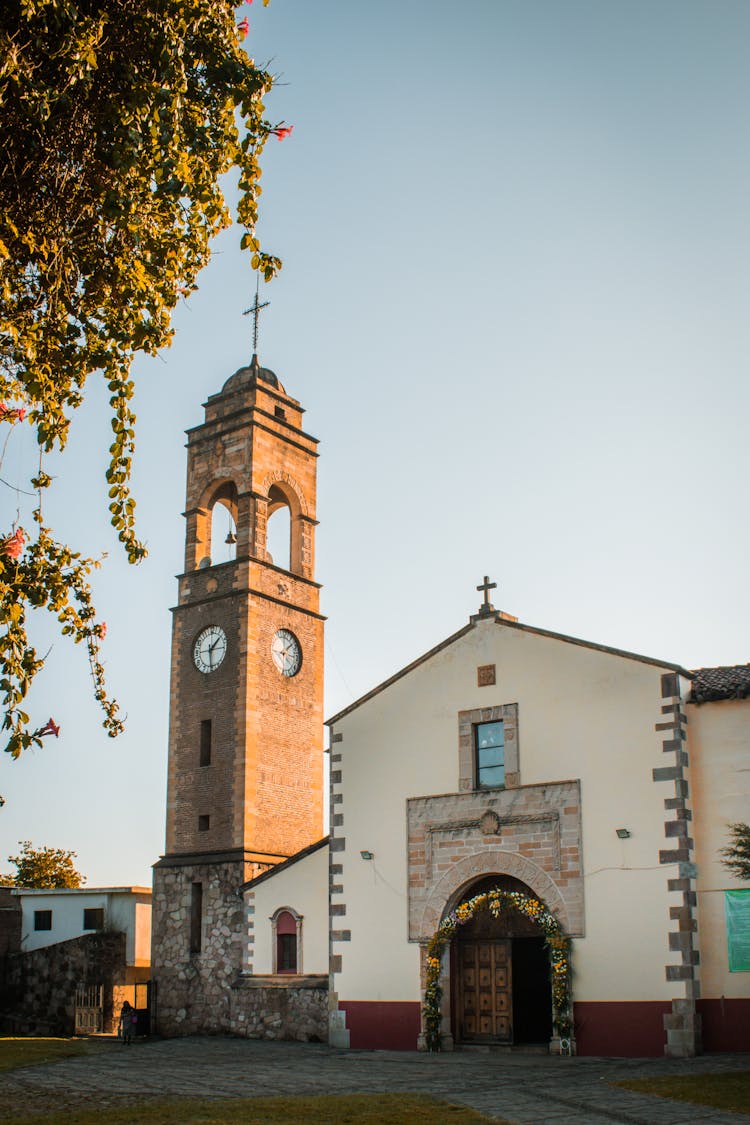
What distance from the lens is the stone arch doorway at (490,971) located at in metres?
21.1

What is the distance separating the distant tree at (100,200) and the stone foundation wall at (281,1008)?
18.1 meters

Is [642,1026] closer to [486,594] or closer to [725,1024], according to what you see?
[725,1024]

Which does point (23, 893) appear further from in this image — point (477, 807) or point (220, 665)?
point (477, 807)

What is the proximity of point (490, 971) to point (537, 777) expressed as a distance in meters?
3.70

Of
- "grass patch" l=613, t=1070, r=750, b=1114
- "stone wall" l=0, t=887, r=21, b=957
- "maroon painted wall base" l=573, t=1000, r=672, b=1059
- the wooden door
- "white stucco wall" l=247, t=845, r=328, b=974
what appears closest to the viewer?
"grass patch" l=613, t=1070, r=750, b=1114

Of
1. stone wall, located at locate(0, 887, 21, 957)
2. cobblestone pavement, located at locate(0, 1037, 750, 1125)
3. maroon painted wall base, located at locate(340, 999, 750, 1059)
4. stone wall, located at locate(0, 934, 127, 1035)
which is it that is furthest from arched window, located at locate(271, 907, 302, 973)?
stone wall, located at locate(0, 887, 21, 957)

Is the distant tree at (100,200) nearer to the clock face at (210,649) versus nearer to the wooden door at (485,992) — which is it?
the wooden door at (485,992)

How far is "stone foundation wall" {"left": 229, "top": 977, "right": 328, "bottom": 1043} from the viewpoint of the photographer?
24.8 m

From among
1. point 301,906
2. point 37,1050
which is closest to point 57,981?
point 37,1050

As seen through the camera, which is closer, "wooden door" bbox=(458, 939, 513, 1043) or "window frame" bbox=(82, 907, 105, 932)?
"wooden door" bbox=(458, 939, 513, 1043)

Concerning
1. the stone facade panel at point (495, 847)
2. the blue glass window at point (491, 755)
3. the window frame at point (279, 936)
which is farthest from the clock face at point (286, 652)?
the blue glass window at point (491, 755)

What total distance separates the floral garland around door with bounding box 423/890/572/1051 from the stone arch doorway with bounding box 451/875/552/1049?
0.20 m

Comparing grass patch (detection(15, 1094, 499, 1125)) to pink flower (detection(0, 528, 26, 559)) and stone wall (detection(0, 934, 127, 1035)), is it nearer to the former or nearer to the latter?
pink flower (detection(0, 528, 26, 559))

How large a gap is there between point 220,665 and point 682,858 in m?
14.7
